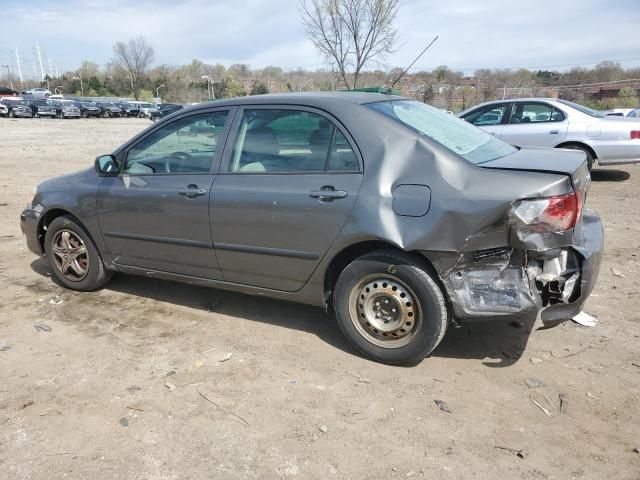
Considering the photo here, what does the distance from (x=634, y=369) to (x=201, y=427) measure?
8.85ft

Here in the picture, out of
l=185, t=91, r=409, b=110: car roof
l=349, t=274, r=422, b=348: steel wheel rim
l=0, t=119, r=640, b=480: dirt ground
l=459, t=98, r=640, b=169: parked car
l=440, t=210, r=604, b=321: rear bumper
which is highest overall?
l=185, t=91, r=409, b=110: car roof

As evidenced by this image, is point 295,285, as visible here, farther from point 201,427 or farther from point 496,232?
point 496,232

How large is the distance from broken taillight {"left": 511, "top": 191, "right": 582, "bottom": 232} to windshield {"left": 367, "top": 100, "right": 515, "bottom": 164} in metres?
0.46

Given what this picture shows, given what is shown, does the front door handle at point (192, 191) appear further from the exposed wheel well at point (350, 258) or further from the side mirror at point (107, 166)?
the exposed wheel well at point (350, 258)

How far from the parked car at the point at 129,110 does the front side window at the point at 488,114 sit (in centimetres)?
4983

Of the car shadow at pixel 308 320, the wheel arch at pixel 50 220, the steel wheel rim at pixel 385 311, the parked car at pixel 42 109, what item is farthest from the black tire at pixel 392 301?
the parked car at pixel 42 109

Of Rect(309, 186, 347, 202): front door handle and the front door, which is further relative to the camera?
the front door

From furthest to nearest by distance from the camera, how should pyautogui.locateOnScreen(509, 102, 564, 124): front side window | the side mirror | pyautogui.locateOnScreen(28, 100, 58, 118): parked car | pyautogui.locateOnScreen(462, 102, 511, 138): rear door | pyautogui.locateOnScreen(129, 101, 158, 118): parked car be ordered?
pyautogui.locateOnScreen(129, 101, 158, 118): parked car → pyautogui.locateOnScreen(28, 100, 58, 118): parked car → pyautogui.locateOnScreen(462, 102, 511, 138): rear door → pyautogui.locateOnScreen(509, 102, 564, 124): front side window → the side mirror

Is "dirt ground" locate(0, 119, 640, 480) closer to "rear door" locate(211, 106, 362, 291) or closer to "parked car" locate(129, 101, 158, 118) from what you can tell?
"rear door" locate(211, 106, 362, 291)

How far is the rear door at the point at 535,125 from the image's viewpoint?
9.55 meters

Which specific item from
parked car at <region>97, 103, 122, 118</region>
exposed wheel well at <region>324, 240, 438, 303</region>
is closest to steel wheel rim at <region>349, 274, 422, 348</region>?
exposed wheel well at <region>324, 240, 438, 303</region>

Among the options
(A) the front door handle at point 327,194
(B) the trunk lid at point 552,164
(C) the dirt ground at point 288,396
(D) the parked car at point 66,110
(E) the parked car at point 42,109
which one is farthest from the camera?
(D) the parked car at point 66,110

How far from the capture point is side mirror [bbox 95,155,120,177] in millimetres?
4277

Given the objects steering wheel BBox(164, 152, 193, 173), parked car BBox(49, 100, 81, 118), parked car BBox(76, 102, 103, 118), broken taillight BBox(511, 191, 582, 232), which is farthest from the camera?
parked car BBox(76, 102, 103, 118)
